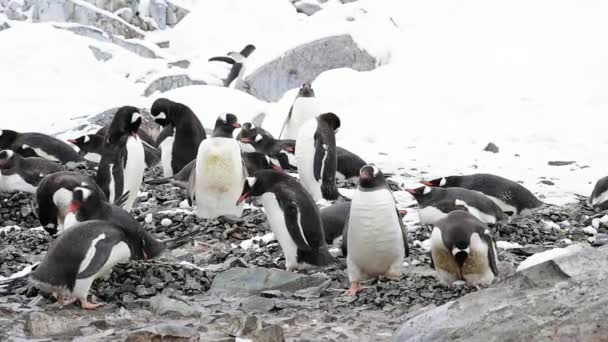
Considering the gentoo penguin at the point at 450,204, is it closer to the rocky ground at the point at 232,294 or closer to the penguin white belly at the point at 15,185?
the rocky ground at the point at 232,294

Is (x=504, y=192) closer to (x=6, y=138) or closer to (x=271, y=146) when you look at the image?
(x=271, y=146)

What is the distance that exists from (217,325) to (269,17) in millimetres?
21376

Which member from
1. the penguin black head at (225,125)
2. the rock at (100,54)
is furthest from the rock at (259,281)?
the rock at (100,54)

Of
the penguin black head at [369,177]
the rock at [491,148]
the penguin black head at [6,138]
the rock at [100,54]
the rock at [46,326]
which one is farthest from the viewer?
the rock at [100,54]

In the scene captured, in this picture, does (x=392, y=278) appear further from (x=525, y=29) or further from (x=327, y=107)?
(x=525, y=29)

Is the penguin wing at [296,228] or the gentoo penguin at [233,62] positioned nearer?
the penguin wing at [296,228]

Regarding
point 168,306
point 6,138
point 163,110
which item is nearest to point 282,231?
point 168,306

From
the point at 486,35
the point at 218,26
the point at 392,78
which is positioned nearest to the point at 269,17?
the point at 218,26

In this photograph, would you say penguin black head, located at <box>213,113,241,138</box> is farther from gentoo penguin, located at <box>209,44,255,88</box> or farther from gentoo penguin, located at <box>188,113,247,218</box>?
gentoo penguin, located at <box>209,44,255,88</box>

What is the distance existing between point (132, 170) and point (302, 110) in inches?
121

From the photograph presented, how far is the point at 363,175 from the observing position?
16.6 ft

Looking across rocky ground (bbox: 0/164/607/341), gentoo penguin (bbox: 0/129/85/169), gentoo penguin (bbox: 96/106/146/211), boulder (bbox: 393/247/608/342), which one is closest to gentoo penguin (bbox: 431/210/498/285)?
rocky ground (bbox: 0/164/607/341)

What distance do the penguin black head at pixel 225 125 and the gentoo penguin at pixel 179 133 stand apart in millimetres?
1366

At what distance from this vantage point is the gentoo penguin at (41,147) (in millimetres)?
9141
